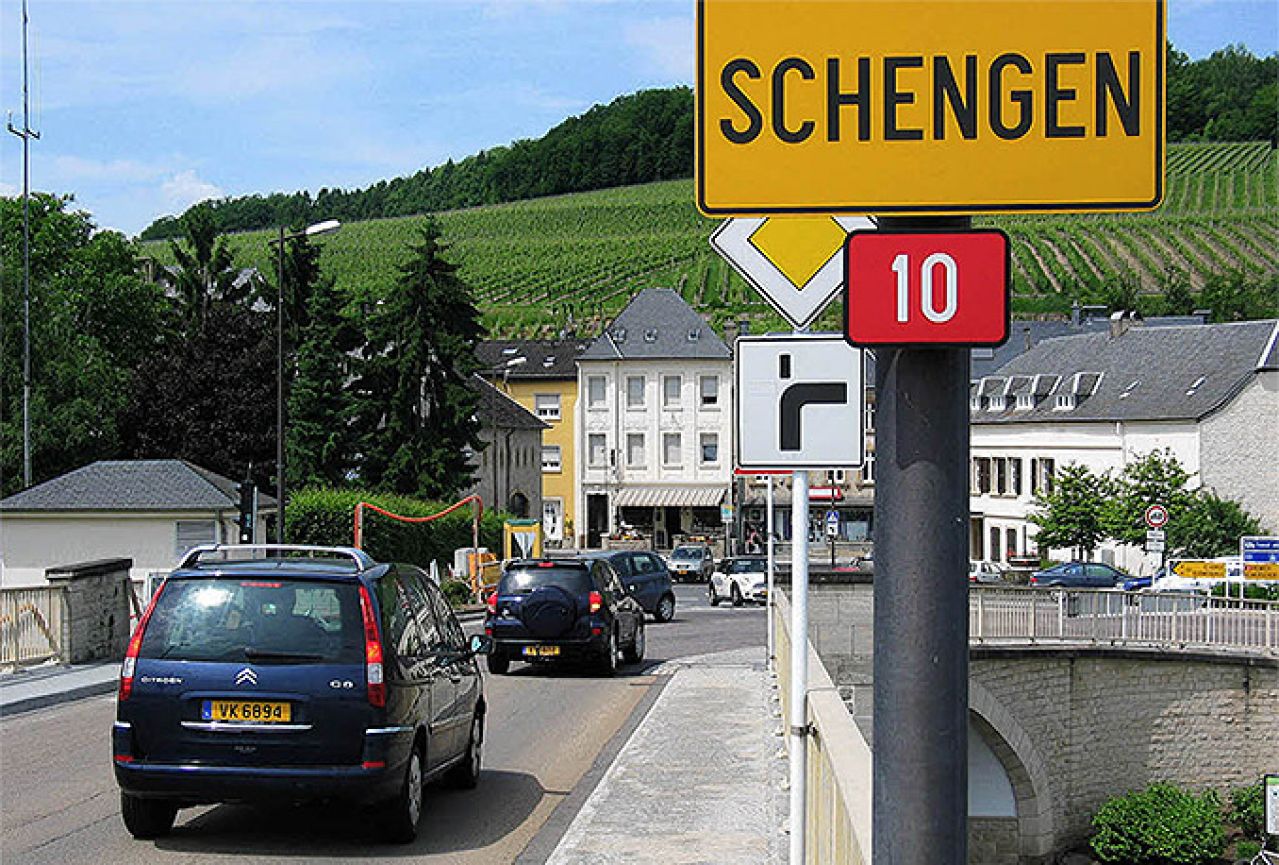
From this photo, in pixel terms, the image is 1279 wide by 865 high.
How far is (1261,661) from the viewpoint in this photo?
44.2m

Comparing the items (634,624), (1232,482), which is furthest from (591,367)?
(634,624)

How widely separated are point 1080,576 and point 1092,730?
8.62m

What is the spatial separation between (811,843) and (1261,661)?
133 ft

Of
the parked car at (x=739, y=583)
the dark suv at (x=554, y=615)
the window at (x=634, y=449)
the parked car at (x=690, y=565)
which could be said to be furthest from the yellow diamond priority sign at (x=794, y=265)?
the window at (x=634, y=449)

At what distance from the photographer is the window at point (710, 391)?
85.7 meters

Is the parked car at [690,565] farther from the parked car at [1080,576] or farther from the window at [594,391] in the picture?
the window at [594,391]

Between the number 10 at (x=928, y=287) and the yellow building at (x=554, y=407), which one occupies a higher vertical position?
the yellow building at (x=554, y=407)

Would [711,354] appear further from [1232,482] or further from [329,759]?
[329,759]

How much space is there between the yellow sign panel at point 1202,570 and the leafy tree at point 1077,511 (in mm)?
7363

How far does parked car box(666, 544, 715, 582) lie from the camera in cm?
6694

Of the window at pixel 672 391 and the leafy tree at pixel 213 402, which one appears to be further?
the window at pixel 672 391

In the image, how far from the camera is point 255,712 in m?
9.79

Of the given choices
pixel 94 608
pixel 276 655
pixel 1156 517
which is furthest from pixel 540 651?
pixel 1156 517

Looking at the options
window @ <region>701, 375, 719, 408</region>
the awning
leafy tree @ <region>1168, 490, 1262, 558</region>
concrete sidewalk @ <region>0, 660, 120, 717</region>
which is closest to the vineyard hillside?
window @ <region>701, 375, 719, 408</region>
